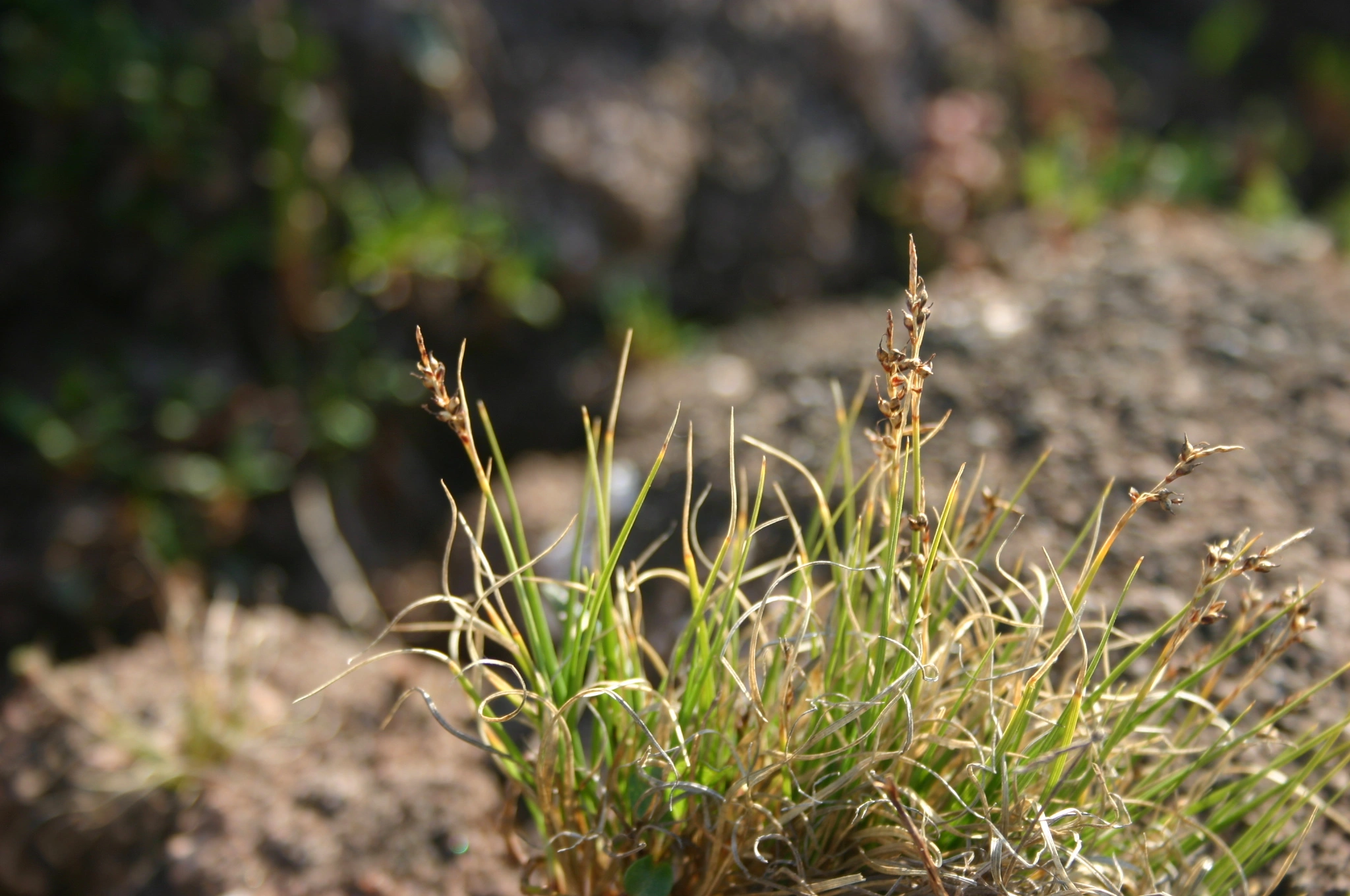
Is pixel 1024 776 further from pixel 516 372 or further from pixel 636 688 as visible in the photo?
pixel 516 372

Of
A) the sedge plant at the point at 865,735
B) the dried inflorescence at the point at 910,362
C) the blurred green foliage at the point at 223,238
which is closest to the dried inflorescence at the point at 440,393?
the sedge plant at the point at 865,735

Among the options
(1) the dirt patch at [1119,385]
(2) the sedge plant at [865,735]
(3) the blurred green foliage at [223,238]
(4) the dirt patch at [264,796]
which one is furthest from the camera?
(3) the blurred green foliage at [223,238]

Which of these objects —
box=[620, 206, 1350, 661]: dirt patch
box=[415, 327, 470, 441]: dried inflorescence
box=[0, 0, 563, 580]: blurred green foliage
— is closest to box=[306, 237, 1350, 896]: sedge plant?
box=[415, 327, 470, 441]: dried inflorescence

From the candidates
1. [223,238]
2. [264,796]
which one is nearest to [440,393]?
[264,796]

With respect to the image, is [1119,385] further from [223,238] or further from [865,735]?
[223,238]

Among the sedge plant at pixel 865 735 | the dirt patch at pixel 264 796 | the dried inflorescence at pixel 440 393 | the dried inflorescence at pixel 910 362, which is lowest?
the dirt patch at pixel 264 796

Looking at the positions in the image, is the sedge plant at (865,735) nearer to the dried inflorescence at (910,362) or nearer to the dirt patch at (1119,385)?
the dried inflorescence at (910,362)

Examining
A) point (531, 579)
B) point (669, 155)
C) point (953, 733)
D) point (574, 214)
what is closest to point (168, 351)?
point (574, 214)
